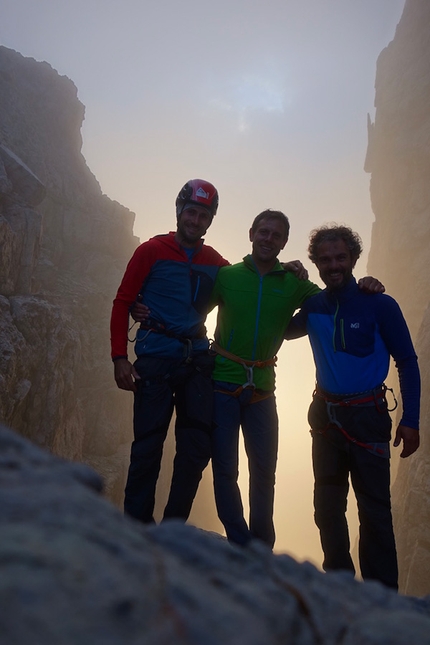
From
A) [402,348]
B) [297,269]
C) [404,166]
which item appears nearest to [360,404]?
[402,348]

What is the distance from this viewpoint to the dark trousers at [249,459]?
4562 millimetres

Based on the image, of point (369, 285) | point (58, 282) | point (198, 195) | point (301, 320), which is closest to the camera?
point (369, 285)

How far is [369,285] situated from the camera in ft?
15.8

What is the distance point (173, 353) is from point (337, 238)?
107 inches

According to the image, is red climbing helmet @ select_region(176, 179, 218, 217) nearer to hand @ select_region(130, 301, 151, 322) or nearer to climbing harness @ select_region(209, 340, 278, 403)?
hand @ select_region(130, 301, 151, 322)

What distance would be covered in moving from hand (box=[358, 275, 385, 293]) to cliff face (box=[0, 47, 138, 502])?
40.6 feet

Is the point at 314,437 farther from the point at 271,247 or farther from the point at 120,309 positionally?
the point at 120,309

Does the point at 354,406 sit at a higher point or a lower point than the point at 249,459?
higher

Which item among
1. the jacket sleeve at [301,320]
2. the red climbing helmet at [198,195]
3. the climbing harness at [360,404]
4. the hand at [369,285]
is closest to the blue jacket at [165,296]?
the red climbing helmet at [198,195]

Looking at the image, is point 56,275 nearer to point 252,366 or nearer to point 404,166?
point 252,366

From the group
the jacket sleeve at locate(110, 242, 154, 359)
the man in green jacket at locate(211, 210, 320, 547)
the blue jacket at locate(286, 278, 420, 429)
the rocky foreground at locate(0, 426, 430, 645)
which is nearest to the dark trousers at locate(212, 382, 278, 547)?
the man in green jacket at locate(211, 210, 320, 547)

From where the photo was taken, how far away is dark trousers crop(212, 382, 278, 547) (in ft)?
15.0

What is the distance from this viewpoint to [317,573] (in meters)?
1.54

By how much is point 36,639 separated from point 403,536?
24.7 m
